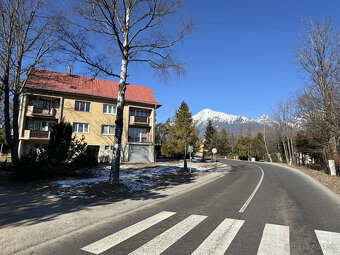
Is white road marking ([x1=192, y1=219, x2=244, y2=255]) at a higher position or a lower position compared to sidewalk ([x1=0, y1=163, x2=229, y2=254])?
higher

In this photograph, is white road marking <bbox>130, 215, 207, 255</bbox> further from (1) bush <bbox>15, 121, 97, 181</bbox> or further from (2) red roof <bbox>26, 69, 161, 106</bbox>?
(2) red roof <bbox>26, 69, 161, 106</bbox>

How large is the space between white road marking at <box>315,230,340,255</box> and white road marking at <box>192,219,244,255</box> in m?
1.65

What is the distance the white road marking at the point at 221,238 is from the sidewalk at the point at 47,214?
117 inches

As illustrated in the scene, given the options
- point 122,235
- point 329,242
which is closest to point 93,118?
point 122,235

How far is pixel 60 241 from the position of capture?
432 cm

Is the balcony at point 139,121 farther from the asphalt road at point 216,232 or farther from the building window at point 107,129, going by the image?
the asphalt road at point 216,232

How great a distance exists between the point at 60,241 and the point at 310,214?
6.91 meters

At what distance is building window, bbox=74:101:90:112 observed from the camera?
27108mm

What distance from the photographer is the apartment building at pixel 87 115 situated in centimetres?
2522

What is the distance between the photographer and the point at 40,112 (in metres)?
25.5

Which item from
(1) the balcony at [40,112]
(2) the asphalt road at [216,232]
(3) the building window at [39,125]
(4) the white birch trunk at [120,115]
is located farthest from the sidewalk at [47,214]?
(3) the building window at [39,125]

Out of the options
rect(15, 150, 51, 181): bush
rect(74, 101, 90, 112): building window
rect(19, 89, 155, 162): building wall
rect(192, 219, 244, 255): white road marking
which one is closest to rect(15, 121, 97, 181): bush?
rect(15, 150, 51, 181): bush

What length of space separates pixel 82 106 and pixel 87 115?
1.38 metres

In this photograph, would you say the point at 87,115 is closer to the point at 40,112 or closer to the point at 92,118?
the point at 92,118
